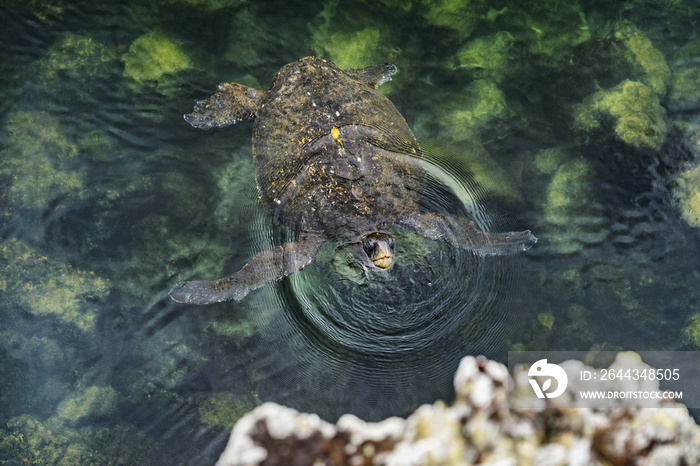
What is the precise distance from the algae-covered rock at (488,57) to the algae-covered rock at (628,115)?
2.33ft

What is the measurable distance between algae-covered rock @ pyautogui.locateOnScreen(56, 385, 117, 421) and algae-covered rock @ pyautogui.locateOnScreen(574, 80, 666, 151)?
401cm

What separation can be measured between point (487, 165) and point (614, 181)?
3.17 ft

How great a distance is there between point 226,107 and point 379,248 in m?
1.71

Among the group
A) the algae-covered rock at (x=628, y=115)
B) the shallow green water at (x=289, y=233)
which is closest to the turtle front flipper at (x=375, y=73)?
the shallow green water at (x=289, y=233)

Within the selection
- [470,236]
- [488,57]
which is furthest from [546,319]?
[488,57]

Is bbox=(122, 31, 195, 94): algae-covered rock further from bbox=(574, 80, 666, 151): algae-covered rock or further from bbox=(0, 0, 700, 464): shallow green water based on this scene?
bbox=(574, 80, 666, 151): algae-covered rock

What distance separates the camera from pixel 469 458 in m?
2.36

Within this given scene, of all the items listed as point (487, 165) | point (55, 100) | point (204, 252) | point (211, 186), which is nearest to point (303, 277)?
point (204, 252)

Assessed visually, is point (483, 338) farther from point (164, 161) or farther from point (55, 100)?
point (55, 100)

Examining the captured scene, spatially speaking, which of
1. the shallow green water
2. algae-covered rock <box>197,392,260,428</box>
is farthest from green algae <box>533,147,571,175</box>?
algae-covered rock <box>197,392,260,428</box>

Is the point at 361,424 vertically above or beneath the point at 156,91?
beneath

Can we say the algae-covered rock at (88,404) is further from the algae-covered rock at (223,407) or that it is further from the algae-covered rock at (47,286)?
the algae-covered rock at (223,407)

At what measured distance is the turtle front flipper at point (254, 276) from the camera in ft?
11.4

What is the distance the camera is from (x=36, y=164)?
12.5 ft
